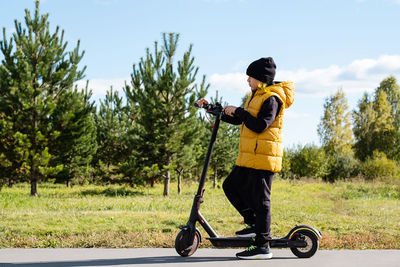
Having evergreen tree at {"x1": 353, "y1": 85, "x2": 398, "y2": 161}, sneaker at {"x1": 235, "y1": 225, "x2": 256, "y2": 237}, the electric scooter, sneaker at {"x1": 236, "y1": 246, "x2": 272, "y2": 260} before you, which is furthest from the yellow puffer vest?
evergreen tree at {"x1": 353, "y1": 85, "x2": 398, "y2": 161}

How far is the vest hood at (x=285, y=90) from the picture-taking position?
4355 millimetres

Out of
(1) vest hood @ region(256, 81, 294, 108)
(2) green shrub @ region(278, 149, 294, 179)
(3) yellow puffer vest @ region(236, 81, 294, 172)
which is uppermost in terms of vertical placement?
(1) vest hood @ region(256, 81, 294, 108)

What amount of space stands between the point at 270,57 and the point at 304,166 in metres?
34.2

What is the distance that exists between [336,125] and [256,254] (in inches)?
1734

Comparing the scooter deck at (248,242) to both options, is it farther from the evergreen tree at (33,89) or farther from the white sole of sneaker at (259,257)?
the evergreen tree at (33,89)

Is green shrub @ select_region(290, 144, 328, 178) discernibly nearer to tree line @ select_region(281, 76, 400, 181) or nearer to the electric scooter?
tree line @ select_region(281, 76, 400, 181)

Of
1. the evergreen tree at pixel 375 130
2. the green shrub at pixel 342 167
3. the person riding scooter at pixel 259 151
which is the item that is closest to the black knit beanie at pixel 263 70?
the person riding scooter at pixel 259 151

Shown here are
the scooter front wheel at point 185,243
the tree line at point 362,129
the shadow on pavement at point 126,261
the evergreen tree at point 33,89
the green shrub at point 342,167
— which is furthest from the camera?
the tree line at point 362,129

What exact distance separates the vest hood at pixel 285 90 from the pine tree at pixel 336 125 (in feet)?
139

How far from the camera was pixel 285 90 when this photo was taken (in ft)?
14.5

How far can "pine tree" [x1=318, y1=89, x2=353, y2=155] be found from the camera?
150 ft

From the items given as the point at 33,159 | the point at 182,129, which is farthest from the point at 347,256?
the point at 33,159

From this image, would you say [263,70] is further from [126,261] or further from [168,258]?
[126,261]

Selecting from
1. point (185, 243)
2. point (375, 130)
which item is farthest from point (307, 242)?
point (375, 130)
